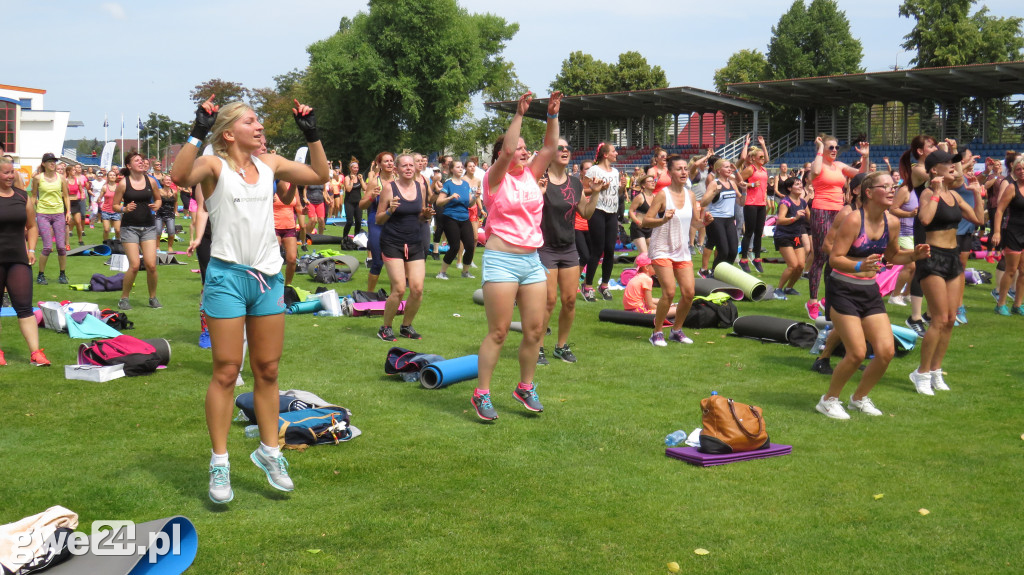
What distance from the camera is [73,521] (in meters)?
4.24

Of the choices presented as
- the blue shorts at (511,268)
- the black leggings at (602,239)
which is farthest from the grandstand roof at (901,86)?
the blue shorts at (511,268)

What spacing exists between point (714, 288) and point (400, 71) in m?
48.2

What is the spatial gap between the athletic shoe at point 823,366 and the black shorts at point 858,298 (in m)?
1.91

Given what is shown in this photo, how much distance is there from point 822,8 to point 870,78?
3113 cm

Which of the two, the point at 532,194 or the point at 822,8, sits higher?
the point at 822,8

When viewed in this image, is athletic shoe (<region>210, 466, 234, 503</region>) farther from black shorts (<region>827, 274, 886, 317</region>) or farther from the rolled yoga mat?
the rolled yoga mat

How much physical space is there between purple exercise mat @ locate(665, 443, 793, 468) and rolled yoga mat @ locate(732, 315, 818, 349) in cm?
419

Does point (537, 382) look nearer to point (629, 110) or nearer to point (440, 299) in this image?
point (440, 299)

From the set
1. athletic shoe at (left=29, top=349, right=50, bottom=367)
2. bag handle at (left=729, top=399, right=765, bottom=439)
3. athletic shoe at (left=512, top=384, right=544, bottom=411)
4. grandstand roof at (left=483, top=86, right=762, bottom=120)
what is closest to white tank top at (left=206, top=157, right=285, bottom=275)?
athletic shoe at (left=512, top=384, right=544, bottom=411)

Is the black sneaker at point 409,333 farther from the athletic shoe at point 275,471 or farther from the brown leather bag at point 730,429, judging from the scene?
the athletic shoe at point 275,471

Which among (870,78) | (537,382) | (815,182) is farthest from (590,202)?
(870,78)

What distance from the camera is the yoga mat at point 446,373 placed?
779 centimetres

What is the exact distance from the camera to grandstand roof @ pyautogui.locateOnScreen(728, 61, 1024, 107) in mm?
35875

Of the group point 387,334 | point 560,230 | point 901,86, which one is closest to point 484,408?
point 560,230
